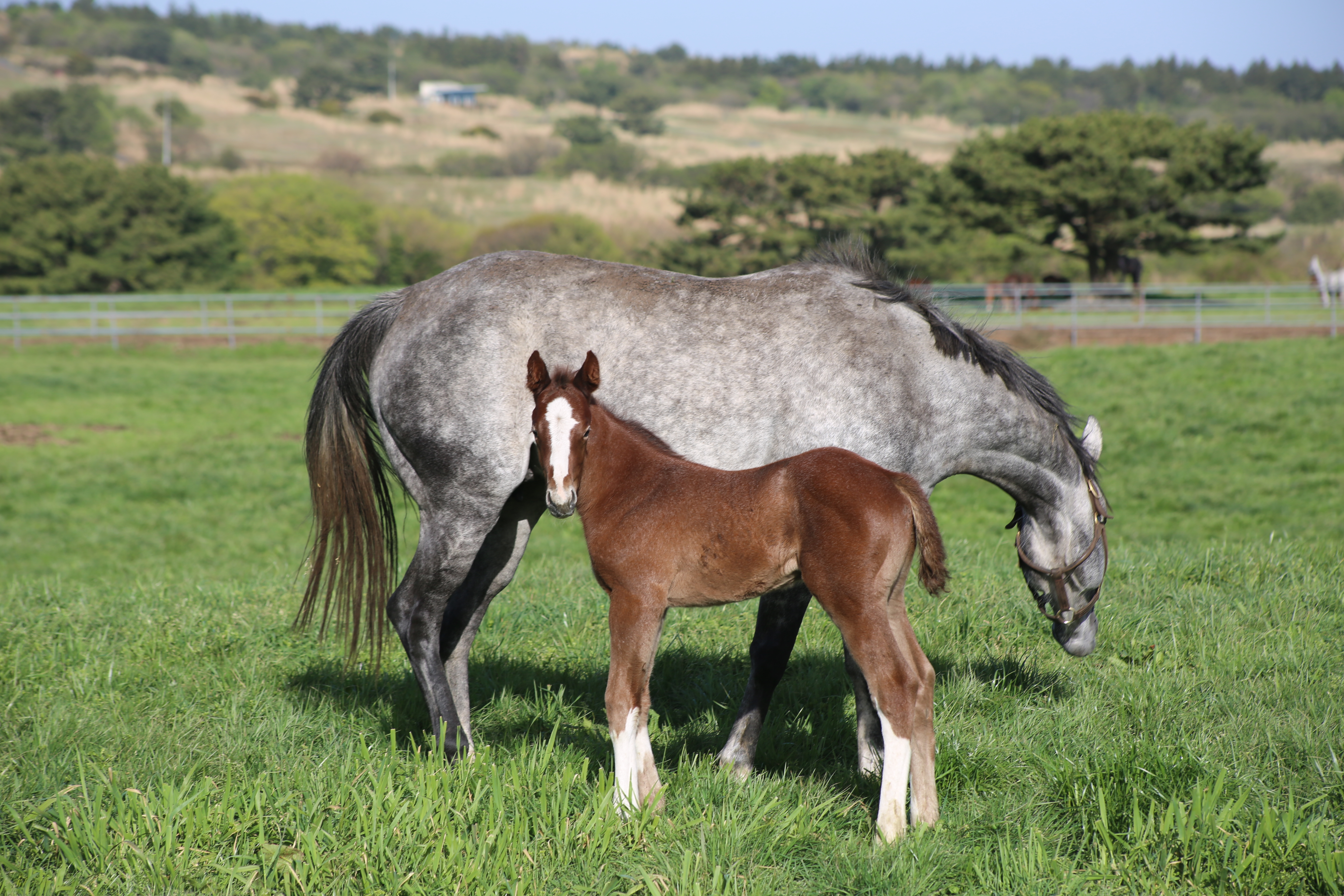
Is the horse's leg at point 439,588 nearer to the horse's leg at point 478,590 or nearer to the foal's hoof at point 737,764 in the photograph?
A: the horse's leg at point 478,590

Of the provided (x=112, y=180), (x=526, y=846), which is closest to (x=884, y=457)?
(x=526, y=846)

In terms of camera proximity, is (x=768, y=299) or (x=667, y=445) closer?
(x=667, y=445)

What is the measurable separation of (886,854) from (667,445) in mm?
1468

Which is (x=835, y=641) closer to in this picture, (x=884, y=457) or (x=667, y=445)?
(x=884, y=457)

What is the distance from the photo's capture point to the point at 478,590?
14.1ft

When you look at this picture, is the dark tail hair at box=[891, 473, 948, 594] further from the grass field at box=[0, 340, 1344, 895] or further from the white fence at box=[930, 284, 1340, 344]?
the white fence at box=[930, 284, 1340, 344]

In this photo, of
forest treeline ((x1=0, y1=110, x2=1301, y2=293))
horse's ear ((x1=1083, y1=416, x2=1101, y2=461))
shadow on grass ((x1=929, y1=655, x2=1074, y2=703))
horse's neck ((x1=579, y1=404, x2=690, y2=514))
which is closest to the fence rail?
forest treeline ((x1=0, y1=110, x2=1301, y2=293))

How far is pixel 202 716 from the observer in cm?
416

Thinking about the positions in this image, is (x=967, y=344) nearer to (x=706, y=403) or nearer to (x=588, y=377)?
(x=706, y=403)

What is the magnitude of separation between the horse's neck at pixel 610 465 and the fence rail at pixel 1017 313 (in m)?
16.8

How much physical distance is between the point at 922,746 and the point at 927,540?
64cm

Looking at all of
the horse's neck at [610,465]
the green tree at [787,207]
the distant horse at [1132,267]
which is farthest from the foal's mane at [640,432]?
the green tree at [787,207]

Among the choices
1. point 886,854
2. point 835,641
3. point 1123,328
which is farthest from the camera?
point 1123,328

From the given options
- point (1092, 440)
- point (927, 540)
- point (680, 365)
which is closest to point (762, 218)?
point (1092, 440)
